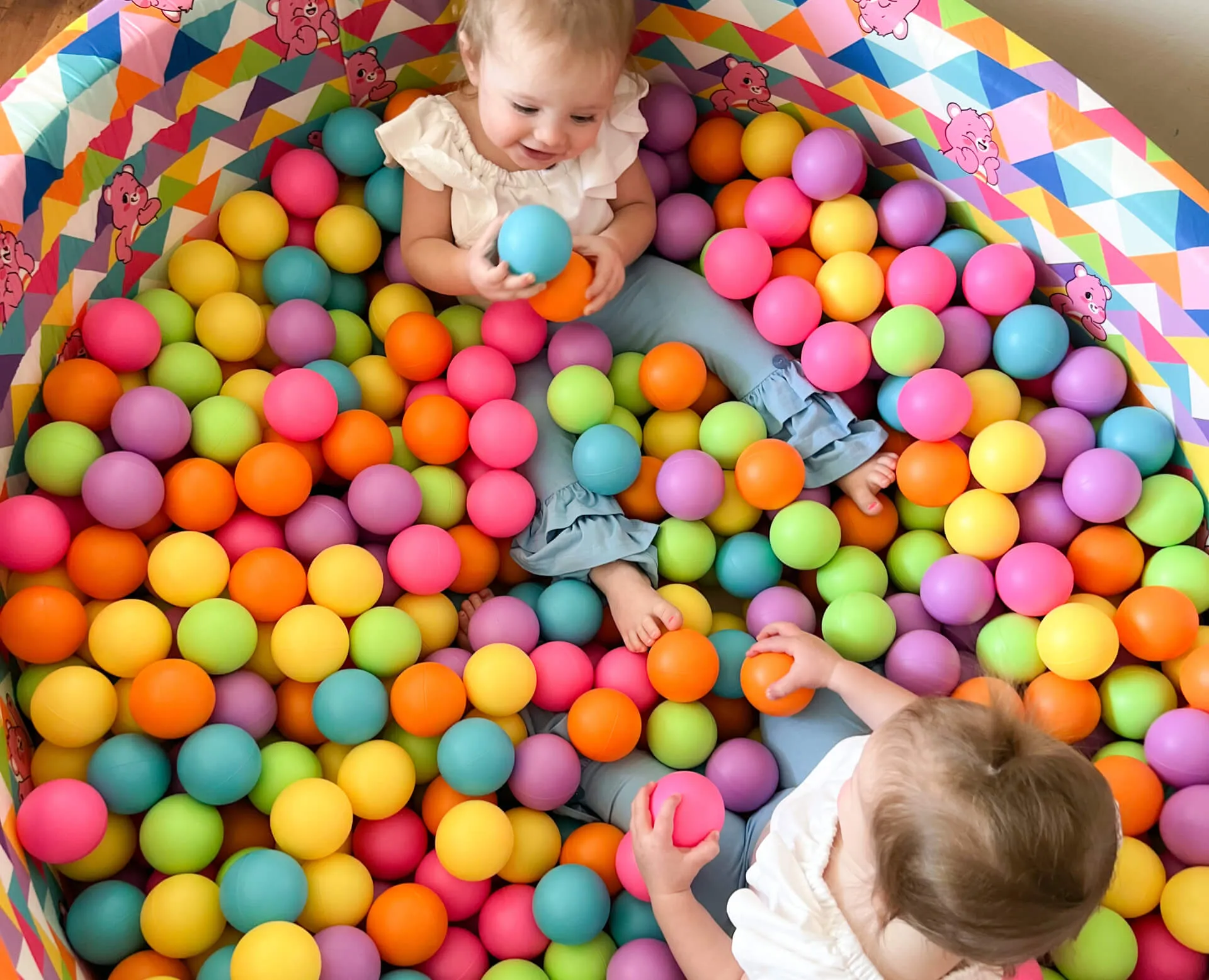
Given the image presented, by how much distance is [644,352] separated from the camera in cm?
155

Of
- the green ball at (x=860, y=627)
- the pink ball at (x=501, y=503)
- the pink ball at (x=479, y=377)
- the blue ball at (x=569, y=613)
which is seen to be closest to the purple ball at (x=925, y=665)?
the green ball at (x=860, y=627)

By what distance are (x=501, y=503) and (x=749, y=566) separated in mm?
313

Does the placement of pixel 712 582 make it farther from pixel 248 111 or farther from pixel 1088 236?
pixel 248 111

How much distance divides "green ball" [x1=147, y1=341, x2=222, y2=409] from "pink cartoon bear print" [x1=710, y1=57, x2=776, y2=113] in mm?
778

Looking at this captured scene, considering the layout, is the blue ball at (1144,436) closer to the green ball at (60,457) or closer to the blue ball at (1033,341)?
the blue ball at (1033,341)

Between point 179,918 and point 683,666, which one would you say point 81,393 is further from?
point 683,666

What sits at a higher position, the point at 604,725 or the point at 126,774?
the point at 604,725

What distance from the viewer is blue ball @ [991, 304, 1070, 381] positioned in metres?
1.37

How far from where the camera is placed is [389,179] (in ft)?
4.84

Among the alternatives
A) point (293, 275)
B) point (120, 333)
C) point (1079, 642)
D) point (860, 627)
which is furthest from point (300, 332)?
point (1079, 642)

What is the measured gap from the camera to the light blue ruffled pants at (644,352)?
4.54 ft

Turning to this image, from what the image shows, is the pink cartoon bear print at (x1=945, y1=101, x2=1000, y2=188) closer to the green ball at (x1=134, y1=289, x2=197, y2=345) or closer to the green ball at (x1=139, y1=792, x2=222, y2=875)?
the green ball at (x1=134, y1=289, x2=197, y2=345)

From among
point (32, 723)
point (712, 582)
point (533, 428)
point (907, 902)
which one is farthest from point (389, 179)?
point (907, 902)

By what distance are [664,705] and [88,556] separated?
0.64 m
